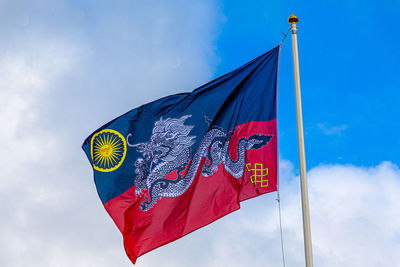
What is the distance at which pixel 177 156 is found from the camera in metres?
14.4

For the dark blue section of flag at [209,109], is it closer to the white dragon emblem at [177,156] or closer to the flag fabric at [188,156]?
the flag fabric at [188,156]

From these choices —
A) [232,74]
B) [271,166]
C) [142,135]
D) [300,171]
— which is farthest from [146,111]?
[300,171]

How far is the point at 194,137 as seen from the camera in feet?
47.0

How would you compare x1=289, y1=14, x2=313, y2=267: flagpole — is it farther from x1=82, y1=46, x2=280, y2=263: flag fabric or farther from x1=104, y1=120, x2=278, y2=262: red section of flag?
x1=104, y1=120, x2=278, y2=262: red section of flag

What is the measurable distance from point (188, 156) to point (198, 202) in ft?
4.96

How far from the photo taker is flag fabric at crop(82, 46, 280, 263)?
13188 millimetres

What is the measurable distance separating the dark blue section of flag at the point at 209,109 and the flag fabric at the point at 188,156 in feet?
0.10

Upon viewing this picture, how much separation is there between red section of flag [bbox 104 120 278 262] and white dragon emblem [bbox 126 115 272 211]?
151 mm

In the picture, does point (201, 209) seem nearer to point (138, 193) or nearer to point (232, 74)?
point (138, 193)

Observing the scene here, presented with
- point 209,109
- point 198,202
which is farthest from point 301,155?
point 209,109

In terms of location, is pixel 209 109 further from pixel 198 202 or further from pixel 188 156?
pixel 198 202

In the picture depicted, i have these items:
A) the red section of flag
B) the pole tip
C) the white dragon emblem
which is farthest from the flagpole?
the white dragon emblem

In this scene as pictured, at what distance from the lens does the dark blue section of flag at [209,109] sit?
13812 mm

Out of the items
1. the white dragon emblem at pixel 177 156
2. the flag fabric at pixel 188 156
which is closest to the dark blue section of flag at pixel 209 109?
the flag fabric at pixel 188 156
